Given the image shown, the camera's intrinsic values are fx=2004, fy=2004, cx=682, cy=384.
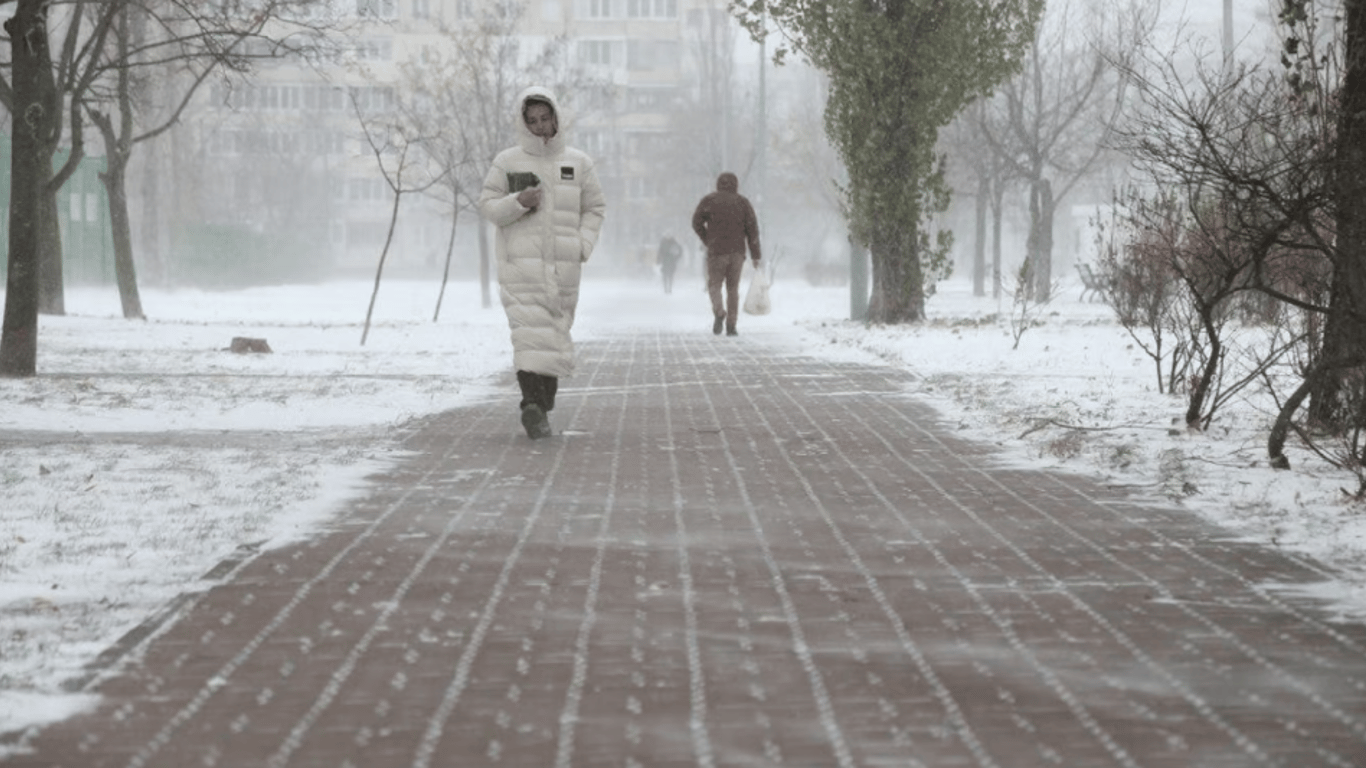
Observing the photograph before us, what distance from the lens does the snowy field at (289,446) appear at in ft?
19.6

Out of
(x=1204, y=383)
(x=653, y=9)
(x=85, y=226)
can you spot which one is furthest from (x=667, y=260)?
(x=653, y=9)

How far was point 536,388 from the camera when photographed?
10719mm

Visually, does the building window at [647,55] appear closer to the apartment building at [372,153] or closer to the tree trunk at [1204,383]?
the apartment building at [372,153]

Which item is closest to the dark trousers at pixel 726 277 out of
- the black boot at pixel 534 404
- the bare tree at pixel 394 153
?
the bare tree at pixel 394 153

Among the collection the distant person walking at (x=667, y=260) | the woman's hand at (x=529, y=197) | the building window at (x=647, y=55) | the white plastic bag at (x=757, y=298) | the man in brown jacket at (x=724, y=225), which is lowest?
the distant person walking at (x=667, y=260)

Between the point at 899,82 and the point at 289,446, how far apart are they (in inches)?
584

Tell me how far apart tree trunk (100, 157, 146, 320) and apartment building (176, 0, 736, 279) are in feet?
38.1

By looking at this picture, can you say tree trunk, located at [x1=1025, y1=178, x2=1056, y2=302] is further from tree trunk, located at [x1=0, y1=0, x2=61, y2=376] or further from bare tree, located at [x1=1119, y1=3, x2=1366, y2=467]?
bare tree, located at [x1=1119, y1=3, x2=1366, y2=467]

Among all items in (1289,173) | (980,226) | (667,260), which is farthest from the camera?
(667,260)

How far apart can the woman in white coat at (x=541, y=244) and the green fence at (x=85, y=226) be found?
114 ft

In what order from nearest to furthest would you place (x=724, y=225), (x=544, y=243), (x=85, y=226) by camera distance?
(x=544, y=243) < (x=724, y=225) < (x=85, y=226)

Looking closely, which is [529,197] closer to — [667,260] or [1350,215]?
[1350,215]

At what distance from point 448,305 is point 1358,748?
40.9m

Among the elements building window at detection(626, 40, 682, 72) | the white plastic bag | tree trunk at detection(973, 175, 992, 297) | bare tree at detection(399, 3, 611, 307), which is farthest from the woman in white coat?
building window at detection(626, 40, 682, 72)
